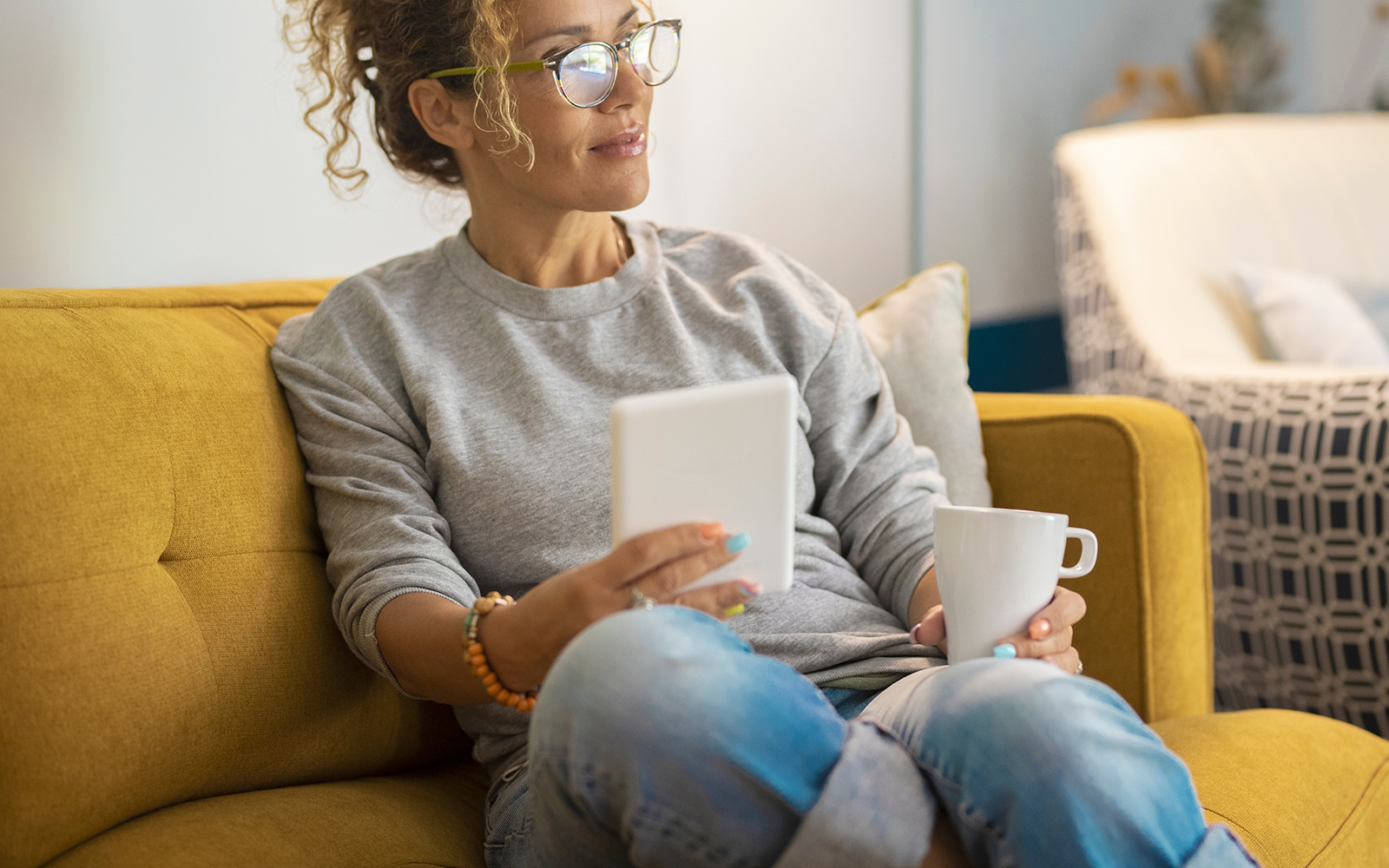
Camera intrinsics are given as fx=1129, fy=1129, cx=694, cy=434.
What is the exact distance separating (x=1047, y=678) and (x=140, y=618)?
0.65 meters

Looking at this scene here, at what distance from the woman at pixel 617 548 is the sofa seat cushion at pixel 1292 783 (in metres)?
0.18

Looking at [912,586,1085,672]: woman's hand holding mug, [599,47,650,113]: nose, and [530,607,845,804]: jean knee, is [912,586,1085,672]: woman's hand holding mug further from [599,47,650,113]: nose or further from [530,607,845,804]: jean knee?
[599,47,650,113]: nose

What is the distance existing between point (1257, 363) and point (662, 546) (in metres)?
1.73

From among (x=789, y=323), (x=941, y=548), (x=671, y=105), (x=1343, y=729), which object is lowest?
(x=1343, y=729)

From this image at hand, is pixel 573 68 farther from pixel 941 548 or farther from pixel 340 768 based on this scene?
pixel 340 768

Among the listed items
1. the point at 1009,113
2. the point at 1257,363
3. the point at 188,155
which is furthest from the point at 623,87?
the point at 1009,113

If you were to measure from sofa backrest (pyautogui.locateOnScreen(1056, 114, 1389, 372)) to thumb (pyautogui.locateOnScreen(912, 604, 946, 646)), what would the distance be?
1.23 meters

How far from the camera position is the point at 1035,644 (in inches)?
32.8

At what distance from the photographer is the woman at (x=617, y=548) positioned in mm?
632

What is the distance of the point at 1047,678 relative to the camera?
69 centimetres

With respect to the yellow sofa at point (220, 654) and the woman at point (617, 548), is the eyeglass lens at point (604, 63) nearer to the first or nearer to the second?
the woman at point (617, 548)

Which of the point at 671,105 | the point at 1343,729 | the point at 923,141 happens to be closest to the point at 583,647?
the point at 1343,729

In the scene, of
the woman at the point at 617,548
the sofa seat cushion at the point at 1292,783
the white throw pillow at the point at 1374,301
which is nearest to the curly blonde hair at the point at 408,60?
the woman at the point at 617,548

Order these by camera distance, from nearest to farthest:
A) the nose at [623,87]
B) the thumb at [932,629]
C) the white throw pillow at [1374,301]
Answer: the thumb at [932,629], the nose at [623,87], the white throw pillow at [1374,301]
